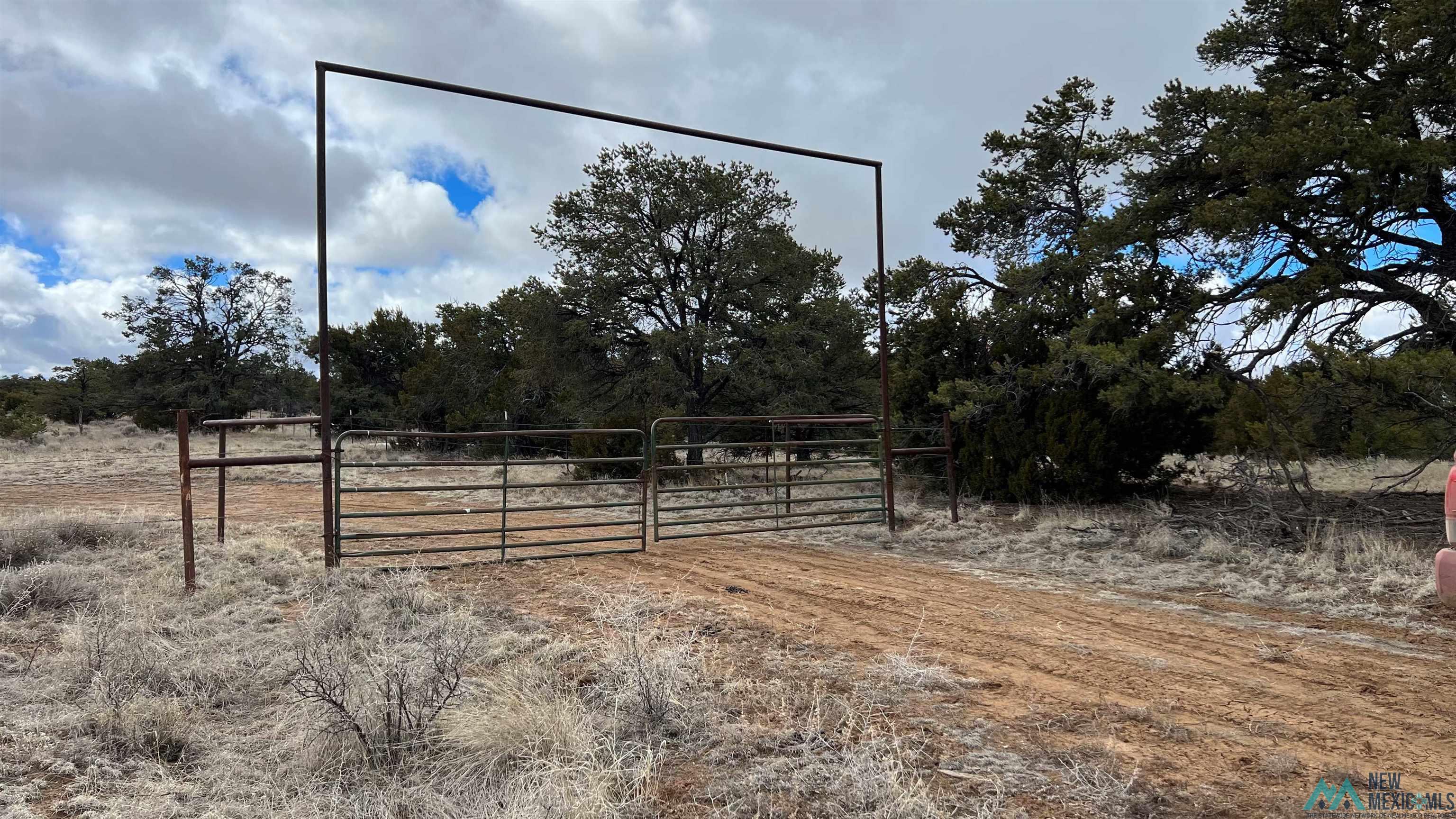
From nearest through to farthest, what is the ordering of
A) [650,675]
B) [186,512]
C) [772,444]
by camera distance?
[650,675] → [186,512] → [772,444]

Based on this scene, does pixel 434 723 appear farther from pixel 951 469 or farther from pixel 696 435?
pixel 696 435

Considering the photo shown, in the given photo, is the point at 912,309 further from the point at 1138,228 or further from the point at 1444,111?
the point at 1444,111

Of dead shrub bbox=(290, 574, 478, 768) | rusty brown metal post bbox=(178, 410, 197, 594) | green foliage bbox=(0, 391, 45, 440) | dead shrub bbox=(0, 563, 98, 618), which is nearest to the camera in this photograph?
dead shrub bbox=(290, 574, 478, 768)

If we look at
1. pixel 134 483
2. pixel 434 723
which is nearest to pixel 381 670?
pixel 434 723

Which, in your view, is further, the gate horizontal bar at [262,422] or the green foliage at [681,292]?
the green foliage at [681,292]

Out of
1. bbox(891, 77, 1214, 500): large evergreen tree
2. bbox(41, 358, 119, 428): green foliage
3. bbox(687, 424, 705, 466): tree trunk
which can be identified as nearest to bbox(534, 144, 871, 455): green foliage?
bbox(687, 424, 705, 466): tree trunk

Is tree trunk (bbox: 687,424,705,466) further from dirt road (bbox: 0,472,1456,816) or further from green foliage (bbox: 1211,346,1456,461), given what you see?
dirt road (bbox: 0,472,1456,816)

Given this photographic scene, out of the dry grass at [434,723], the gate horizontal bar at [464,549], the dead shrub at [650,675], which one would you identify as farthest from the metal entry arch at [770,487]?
the dry grass at [434,723]

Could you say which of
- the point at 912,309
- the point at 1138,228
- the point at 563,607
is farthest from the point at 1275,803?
the point at 912,309

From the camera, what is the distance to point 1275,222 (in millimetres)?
8977

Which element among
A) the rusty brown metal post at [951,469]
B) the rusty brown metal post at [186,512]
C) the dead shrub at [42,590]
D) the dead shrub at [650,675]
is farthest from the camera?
the rusty brown metal post at [951,469]

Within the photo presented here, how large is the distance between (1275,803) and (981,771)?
92 centimetres

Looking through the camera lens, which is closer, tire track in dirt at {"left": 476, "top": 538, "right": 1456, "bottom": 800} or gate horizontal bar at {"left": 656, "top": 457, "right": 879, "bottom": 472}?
tire track in dirt at {"left": 476, "top": 538, "right": 1456, "bottom": 800}

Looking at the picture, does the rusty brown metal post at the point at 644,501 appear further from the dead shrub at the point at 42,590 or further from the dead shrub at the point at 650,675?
the dead shrub at the point at 42,590
